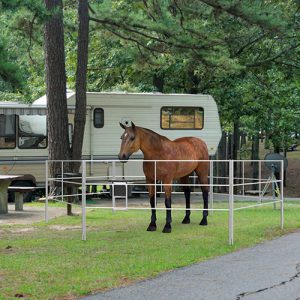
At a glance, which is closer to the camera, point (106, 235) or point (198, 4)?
point (106, 235)

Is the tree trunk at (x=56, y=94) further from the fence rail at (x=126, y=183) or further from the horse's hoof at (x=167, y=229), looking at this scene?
the horse's hoof at (x=167, y=229)

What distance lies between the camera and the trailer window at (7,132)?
19.8 m

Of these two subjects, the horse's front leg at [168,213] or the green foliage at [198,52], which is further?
the green foliage at [198,52]

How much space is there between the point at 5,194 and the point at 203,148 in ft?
17.1

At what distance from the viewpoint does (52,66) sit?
18375mm

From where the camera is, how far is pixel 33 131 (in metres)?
20.3

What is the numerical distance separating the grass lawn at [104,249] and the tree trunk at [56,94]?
421 cm

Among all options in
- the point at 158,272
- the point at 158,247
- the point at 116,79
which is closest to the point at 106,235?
the point at 158,247

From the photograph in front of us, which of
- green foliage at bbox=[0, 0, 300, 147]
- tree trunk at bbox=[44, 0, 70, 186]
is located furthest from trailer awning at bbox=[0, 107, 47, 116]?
tree trunk at bbox=[44, 0, 70, 186]

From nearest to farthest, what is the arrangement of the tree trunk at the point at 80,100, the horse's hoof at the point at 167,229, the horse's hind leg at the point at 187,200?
the horse's hoof at the point at 167,229 < the horse's hind leg at the point at 187,200 < the tree trunk at the point at 80,100

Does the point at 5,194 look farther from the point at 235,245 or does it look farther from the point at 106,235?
the point at 235,245

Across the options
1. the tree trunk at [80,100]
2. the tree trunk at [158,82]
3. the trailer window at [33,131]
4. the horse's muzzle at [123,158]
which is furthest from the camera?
the tree trunk at [158,82]

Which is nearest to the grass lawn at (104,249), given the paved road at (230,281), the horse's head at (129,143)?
the paved road at (230,281)

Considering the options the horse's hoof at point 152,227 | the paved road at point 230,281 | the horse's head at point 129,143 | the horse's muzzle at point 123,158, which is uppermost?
the horse's head at point 129,143
